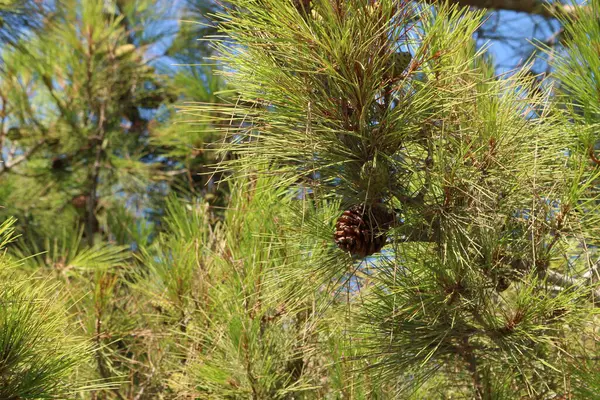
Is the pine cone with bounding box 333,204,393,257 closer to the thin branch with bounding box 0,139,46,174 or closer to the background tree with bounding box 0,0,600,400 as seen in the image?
the background tree with bounding box 0,0,600,400

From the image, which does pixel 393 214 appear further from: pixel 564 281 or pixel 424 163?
pixel 564 281

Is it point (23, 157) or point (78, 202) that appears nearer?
point (23, 157)

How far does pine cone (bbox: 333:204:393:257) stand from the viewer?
96 centimetres

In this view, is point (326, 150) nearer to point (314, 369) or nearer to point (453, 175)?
point (453, 175)

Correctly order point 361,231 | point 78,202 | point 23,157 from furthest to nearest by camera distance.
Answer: point 78,202, point 23,157, point 361,231

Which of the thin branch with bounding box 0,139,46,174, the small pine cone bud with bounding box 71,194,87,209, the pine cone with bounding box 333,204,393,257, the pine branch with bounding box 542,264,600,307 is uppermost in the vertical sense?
the pine cone with bounding box 333,204,393,257

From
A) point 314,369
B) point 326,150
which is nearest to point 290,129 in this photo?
point 326,150

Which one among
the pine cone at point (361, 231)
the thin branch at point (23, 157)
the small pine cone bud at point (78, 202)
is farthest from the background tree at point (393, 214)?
the small pine cone bud at point (78, 202)

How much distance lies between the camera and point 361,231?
959 mm

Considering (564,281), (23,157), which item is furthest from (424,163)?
(23,157)

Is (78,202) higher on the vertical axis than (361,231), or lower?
lower

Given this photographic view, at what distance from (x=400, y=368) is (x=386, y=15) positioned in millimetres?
429

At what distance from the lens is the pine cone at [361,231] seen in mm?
958

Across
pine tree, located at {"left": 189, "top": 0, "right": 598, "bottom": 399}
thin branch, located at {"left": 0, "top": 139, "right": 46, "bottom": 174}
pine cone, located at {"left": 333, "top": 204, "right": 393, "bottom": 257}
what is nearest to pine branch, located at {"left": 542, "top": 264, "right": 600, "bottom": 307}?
pine tree, located at {"left": 189, "top": 0, "right": 598, "bottom": 399}
